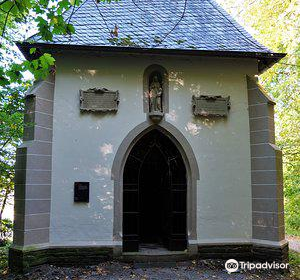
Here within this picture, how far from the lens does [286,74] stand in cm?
1259

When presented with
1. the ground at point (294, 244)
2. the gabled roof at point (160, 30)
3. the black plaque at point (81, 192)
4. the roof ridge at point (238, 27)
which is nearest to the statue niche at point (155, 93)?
the gabled roof at point (160, 30)

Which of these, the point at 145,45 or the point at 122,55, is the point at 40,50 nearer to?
the point at 122,55

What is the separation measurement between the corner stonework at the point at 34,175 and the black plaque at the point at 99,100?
763 millimetres

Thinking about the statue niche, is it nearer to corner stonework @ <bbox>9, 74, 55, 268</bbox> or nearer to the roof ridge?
corner stonework @ <bbox>9, 74, 55, 268</bbox>

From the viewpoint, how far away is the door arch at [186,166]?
746cm

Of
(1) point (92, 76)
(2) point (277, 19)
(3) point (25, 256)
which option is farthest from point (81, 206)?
(2) point (277, 19)

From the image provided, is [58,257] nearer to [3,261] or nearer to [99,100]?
[3,261]

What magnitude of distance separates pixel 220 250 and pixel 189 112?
3.27 meters

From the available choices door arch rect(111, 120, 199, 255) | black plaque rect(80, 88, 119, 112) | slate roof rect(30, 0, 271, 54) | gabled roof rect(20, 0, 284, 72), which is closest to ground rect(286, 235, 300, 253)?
door arch rect(111, 120, 199, 255)

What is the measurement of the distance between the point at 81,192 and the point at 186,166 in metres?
2.50

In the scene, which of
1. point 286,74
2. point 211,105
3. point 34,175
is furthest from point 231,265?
point 286,74

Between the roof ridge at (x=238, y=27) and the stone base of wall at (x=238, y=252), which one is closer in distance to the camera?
the stone base of wall at (x=238, y=252)

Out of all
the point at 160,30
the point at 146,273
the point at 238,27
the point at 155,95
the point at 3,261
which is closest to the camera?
the point at 146,273

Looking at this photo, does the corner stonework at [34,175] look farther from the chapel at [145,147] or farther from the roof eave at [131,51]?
the roof eave at [131,51]
